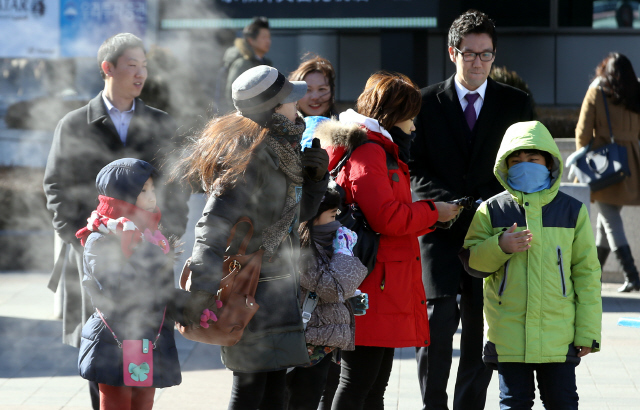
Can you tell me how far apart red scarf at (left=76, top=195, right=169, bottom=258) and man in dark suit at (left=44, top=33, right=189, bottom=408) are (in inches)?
25.6

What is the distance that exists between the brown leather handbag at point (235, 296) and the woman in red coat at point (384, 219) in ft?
2.46

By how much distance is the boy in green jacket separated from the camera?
3.58m

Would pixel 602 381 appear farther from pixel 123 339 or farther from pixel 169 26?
pixel 169 26

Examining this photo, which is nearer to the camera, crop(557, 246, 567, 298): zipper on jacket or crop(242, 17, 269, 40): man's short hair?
crop(557, 246, 567, 298): zipper on jacket

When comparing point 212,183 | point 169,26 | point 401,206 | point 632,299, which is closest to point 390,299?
point 401,206

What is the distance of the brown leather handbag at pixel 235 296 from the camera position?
3082 millimetres

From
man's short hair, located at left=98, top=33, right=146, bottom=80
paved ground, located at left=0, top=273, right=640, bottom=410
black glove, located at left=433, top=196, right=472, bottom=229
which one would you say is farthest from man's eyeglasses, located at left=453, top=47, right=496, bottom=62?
paved ground, located at left=0, top=273, right=640, bottom=410

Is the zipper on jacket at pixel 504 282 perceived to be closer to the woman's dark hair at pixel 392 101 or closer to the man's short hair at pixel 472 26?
the woman's dark hair at pixel 392 101

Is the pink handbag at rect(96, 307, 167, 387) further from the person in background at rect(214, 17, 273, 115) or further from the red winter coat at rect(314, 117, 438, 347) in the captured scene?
the person in background at rect(214, 17, 273, 115)

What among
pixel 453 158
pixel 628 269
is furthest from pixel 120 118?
pixel 628 269

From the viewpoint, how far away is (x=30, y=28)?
30.3ft

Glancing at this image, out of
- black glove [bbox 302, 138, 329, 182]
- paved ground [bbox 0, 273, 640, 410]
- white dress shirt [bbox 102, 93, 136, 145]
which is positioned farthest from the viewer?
paved ground [bbox 0, 273, 640, 410]

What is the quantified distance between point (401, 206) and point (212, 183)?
3.05 feet

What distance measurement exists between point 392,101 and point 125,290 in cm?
142
